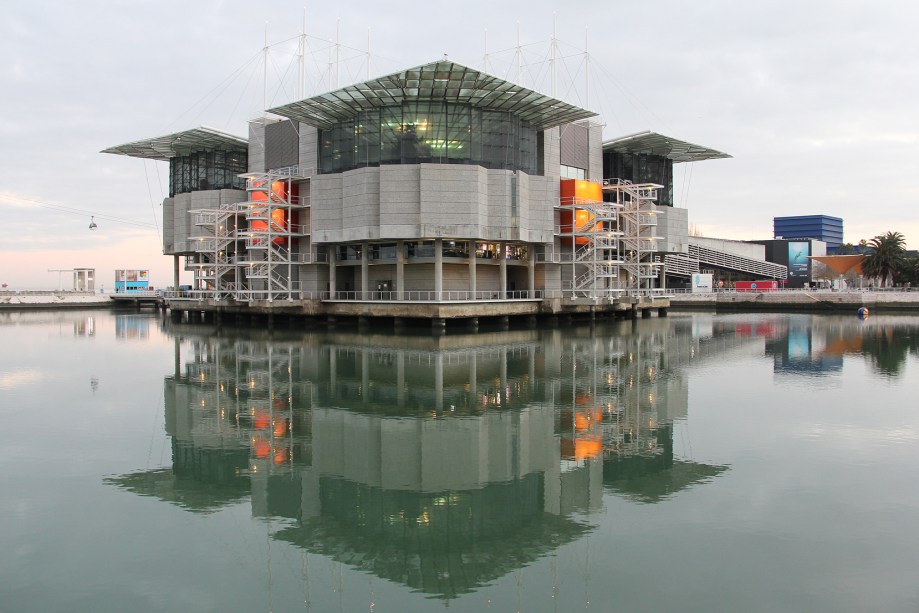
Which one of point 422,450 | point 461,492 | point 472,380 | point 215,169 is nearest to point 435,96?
point 472,380

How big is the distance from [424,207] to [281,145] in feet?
79.9

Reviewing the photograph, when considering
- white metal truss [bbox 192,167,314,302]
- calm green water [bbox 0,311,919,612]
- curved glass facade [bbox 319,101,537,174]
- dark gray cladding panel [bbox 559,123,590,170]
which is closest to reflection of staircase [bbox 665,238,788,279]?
dark gray cladding panel [bbox 559,123,590,170]

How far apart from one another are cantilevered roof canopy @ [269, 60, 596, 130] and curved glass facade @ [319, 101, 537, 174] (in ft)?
2.52

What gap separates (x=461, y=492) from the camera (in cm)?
1338

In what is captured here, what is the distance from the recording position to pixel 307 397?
24.1 metres

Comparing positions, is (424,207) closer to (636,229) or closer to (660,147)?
(636,229)

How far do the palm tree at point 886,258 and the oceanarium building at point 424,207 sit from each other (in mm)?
46458

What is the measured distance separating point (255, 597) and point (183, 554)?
6.53 feet

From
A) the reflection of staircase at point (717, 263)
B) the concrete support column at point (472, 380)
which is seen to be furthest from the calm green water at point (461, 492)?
the reflection of staircase at point (717, 263)

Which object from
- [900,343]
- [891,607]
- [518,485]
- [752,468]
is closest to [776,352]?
[900,343]

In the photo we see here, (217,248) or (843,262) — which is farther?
(843,262)

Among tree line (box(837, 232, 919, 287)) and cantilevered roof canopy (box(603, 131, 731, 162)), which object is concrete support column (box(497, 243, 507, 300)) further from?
tree line (box(837, 232, 919, 287))

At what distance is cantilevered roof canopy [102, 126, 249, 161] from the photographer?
72.7m

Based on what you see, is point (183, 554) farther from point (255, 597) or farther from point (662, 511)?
point (662, 511)
